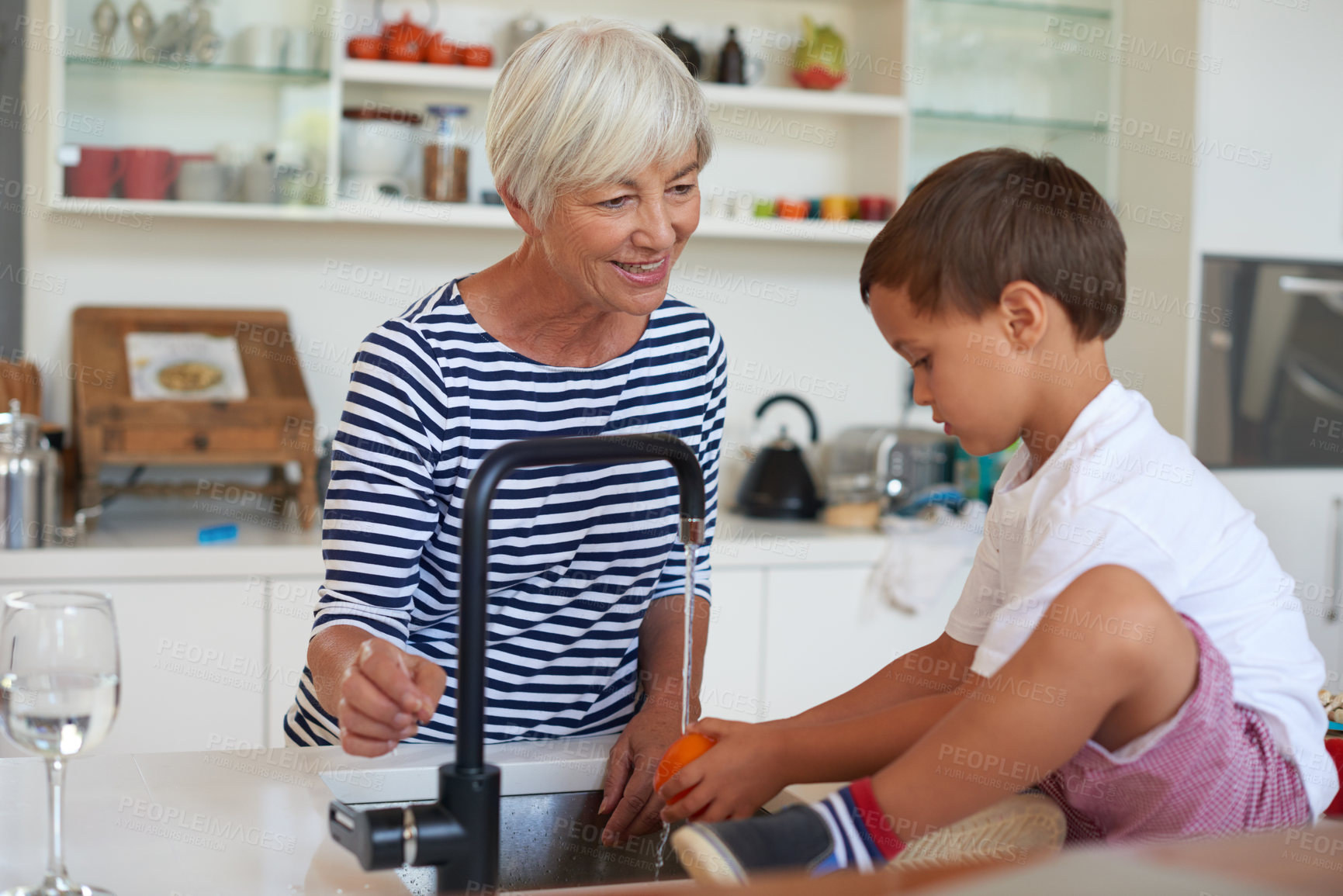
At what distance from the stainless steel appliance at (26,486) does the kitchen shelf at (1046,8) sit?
2275 mm

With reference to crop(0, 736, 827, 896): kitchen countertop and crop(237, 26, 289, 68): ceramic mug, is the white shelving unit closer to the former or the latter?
crop(237, 26, 289, 68): ceramic mug

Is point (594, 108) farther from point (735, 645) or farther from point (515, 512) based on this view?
point (735, 645)

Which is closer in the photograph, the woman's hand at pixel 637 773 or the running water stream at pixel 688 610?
the running water stream at pixel 688 610

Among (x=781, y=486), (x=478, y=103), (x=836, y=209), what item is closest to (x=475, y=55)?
(x=478, y=103)

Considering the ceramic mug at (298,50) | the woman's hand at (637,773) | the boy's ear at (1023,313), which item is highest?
the ceramic mug at (298,50)

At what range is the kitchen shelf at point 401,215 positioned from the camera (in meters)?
2.57

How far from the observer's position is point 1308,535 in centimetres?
295

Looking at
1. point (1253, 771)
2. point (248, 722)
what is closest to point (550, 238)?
point (1253, 771)

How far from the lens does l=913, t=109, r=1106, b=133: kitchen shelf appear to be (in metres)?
3.02

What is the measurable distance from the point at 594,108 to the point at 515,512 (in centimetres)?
40

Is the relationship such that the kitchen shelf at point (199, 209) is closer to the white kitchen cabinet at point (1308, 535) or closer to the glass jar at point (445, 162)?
the glass jar at point (445, 162)

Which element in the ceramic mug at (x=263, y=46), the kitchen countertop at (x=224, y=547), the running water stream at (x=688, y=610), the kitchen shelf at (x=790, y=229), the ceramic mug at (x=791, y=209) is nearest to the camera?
the running water stream at (x=688, y=610)

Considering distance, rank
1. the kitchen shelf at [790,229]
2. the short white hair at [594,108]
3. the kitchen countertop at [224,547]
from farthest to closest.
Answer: the kitchen shelf at [790,229] → the kitchen countertop at [224,547] → the short white hair at [594,108]

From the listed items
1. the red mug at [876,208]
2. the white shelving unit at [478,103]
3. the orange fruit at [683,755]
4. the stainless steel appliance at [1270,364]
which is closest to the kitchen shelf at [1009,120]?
the white shelving unit at [478,103]
